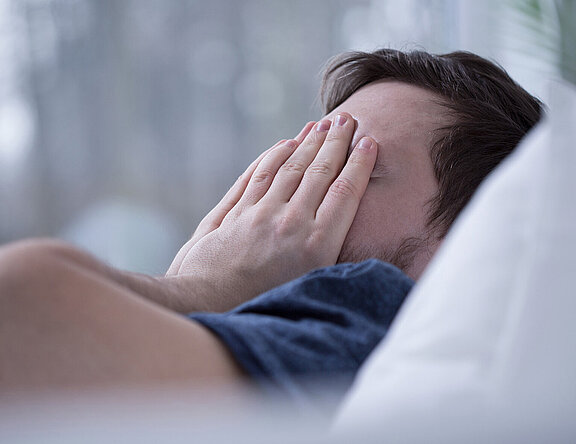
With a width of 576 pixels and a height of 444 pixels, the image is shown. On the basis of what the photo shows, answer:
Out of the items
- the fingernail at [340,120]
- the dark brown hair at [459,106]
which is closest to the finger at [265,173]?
the fingernail at [340,120]

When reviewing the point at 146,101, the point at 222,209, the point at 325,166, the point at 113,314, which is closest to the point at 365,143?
the point at 325,166

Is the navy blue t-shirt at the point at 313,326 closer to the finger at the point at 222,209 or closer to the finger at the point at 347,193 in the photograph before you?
the finger at the point at 347,193

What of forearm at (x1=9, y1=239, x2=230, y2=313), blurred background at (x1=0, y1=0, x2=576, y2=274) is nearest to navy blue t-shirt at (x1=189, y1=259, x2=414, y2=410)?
forearm at (x1=9, y1=239, x2=230, y2=313)

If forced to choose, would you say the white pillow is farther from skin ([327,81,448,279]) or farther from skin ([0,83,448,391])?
skin ([327,81,448,279])

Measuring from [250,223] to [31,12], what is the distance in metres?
2.10

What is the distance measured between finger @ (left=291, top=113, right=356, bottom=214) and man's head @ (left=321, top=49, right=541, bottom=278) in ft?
0.11

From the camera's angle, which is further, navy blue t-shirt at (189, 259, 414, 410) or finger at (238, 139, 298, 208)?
finger at (238, 139, 298, 208)

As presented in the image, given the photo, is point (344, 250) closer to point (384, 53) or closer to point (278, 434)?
point (384, 53)

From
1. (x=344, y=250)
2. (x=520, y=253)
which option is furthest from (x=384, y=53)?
(x=520, y=253)

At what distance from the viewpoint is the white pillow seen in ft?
1.17

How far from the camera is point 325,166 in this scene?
1.11 meters

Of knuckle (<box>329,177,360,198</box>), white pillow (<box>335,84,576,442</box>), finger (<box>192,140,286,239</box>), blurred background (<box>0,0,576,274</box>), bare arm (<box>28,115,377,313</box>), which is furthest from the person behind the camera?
blurred background (<box>0,0,576,274</box>)

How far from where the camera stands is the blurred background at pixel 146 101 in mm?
2688

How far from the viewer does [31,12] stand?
267 centimetres
